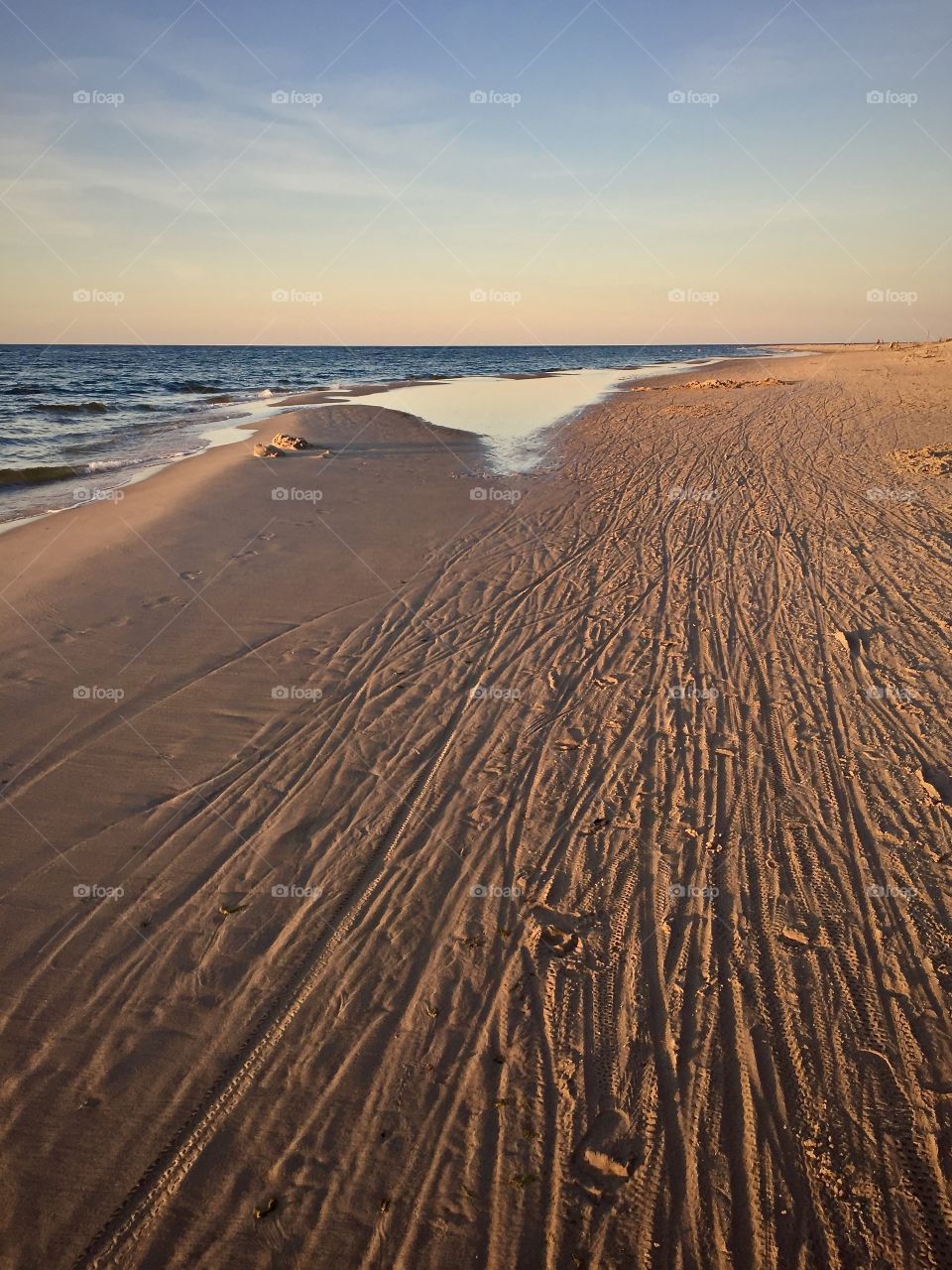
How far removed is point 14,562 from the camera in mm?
9102

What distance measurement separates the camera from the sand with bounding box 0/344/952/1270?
8.96 feet

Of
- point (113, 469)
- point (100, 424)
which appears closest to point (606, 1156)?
point (113, 469)

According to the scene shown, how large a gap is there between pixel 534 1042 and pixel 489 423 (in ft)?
69.0

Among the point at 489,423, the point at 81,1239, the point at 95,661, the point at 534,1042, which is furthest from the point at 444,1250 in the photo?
the point at 489,423

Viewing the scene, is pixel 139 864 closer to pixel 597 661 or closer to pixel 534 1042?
pixel 534 1042

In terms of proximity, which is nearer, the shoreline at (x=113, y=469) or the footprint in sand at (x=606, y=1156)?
the footprint in sand at (x=606, y=1156)

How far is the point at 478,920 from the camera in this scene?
393 centimetres

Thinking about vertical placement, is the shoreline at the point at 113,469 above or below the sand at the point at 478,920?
above

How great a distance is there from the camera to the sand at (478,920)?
273 cm

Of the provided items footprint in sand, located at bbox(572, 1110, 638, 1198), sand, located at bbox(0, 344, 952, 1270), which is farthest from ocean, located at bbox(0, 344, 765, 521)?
footprint in sand, located at bbox(572, 1110, 638, 1198)

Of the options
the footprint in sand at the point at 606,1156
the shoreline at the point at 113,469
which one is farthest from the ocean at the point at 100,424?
the footprint in sand at the point at 606,1156

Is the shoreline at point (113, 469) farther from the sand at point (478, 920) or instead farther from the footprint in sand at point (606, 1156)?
the footprint in sand at point (606, 1156)

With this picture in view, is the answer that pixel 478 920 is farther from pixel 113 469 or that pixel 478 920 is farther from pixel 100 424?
pixel 100 424

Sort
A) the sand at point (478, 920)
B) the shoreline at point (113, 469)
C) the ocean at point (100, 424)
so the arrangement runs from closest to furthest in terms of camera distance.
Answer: the sand at point (478, 920) < the shoreline at point (113, 469) < the ocean at point (100, 424)
